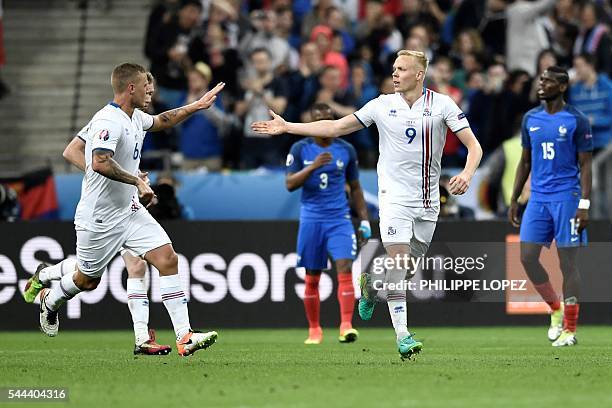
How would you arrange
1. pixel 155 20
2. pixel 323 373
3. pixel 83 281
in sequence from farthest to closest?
1. pixel 155 20
2. pixel 83 281
3. pixel 323 373

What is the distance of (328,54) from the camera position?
22.1 meters

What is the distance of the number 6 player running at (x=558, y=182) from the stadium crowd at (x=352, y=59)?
5544 millimetres

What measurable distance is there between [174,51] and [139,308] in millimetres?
9234

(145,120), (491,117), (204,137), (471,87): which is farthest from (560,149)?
(204,137)

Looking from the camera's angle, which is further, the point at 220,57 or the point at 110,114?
the point at 220,57

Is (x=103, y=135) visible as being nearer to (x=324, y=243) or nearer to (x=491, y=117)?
(x=324, y=243)

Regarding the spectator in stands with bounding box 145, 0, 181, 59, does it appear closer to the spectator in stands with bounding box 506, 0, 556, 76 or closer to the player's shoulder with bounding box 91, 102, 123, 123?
the spectator in stands with bounding box 506, 0, 556, 76

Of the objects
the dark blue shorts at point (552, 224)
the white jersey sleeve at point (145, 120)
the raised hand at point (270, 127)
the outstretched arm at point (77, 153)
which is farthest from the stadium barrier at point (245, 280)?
the raised hand at point (270, 127)

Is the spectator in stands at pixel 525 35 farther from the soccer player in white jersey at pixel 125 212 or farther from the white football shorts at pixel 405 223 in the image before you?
the soccer player in white jersey at pixel 125 212

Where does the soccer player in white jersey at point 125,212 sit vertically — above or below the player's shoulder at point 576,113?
below

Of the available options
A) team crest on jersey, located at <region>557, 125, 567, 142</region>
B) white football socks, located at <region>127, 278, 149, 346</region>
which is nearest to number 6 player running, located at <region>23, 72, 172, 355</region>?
white football socks, located at <region>127, 278, 149, 346</region>

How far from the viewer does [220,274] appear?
60.4 ft

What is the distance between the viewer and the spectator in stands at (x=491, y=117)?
2066cm

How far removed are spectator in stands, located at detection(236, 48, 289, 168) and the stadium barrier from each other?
243 centimetres
